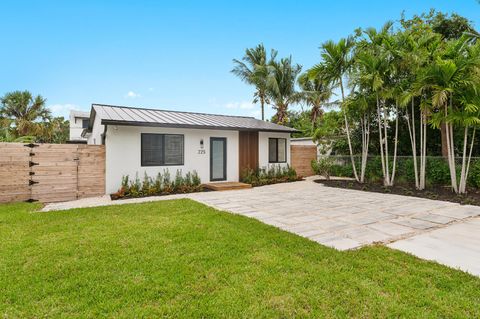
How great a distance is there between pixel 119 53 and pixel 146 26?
7.42 ft

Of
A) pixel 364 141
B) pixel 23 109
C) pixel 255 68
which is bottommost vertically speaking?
pixel 364 141

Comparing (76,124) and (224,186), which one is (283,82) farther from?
(76,124)

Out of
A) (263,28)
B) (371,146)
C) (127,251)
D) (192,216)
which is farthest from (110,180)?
(371,146)

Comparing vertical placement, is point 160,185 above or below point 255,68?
below

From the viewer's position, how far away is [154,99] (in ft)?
68.3

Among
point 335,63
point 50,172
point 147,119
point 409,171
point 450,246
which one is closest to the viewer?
point 450,246

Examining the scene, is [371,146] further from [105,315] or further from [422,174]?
[105,315]

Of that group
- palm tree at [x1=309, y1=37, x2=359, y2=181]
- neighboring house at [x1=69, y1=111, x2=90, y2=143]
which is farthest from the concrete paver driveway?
neighboring house at [x1=69, y1=111, x2=90, y2=143]

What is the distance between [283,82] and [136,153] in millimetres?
14219

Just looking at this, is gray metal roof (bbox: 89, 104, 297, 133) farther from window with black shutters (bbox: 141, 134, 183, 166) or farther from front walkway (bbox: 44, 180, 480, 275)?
front walkway (bbox: 44, 180, 480, 275)

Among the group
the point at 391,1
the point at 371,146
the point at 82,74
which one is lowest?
the point at 371,146

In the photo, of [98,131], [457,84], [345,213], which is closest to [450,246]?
[345,213]

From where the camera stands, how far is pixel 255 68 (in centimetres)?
1984

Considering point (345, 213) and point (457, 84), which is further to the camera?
point (457, 84)
